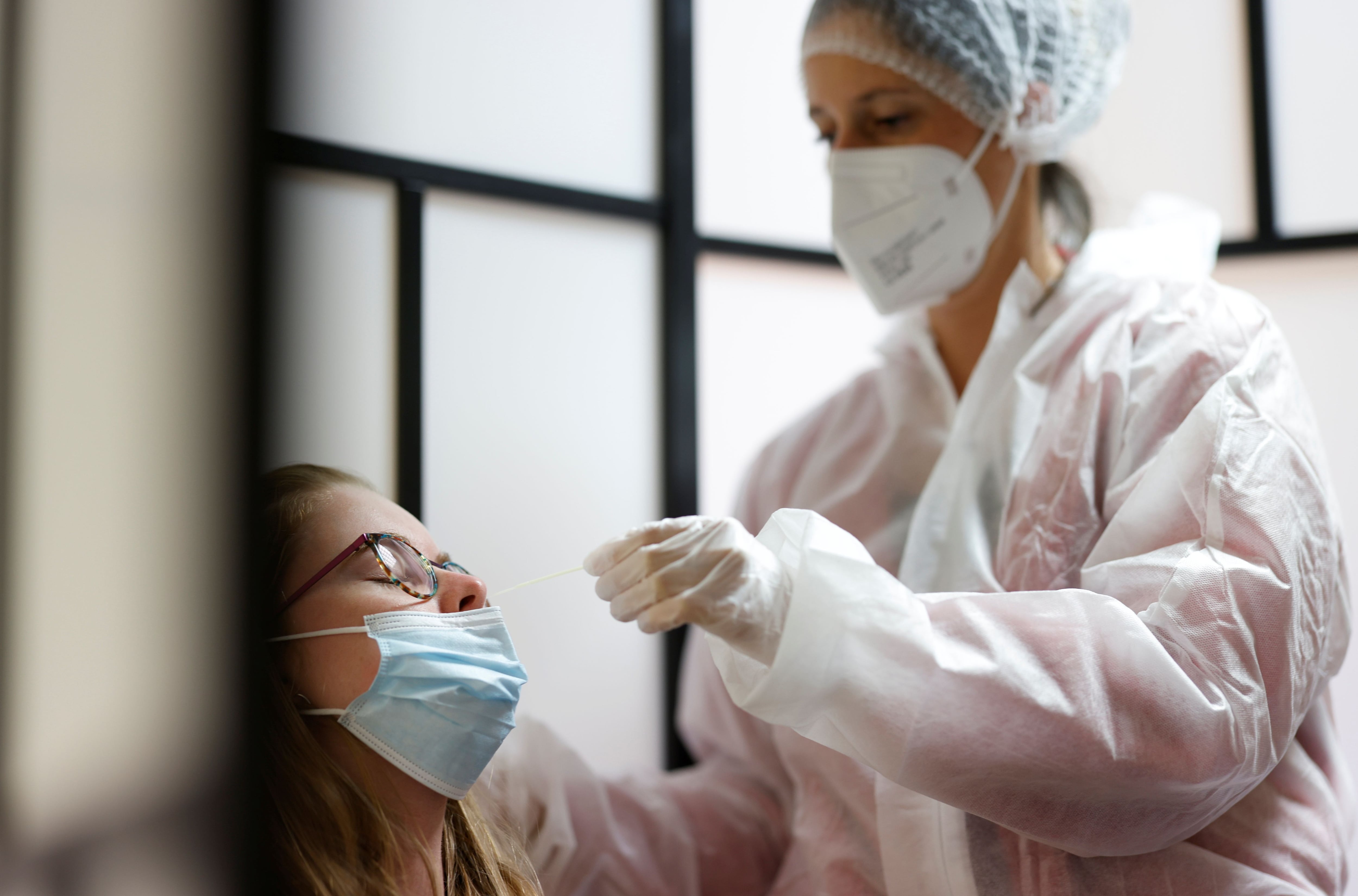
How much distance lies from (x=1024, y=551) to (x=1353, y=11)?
4.57 ft

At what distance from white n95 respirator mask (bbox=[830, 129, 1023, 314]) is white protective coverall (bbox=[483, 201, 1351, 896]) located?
0.33 feet

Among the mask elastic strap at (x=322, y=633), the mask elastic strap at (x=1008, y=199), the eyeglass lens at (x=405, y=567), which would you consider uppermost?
the mask elastic strap at (x=1008, y=199)

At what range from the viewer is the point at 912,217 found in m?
1.43

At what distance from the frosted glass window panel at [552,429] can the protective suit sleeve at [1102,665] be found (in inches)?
27.1

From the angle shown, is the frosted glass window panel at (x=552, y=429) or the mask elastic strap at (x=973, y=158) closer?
the mask elastic strap at (x=973, y=158)

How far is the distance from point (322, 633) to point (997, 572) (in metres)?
0.78

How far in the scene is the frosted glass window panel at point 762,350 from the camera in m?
1.96

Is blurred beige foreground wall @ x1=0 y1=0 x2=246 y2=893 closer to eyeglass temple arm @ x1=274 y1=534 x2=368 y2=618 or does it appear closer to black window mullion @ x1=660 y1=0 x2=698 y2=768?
eyeglass temple arm @ x1=274 y1=534 x2=368 y2=618

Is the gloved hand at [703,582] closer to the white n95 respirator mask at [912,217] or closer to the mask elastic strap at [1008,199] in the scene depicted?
the white n95 respirator mask at [912,217]

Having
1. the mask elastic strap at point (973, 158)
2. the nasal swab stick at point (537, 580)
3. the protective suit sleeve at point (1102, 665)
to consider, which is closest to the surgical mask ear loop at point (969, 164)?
the mask elastic strap at point (973, 158)

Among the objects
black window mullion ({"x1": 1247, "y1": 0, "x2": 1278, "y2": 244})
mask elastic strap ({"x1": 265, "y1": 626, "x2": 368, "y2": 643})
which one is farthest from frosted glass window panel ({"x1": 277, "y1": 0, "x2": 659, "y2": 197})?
black window mullion ({"x1": 1247, "y1": 0, "x2": 1278, "y2": 244})

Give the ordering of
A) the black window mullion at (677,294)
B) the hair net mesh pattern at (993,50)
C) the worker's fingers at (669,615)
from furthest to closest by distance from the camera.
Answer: the black window mullion at (677,294)
the hair net mesh pattern at (993,50)
the worker's fingers at (669,615)

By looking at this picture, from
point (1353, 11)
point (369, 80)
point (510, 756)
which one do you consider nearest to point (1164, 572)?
point (510, 756)

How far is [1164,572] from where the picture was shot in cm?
101
